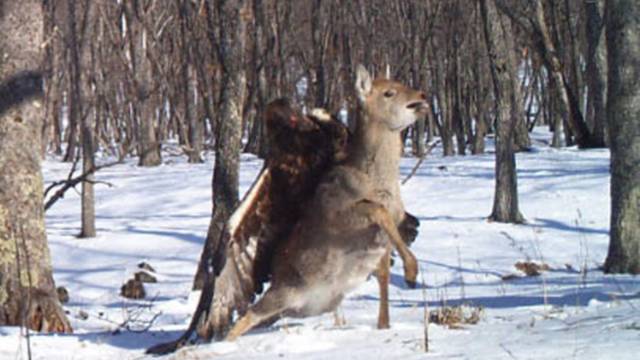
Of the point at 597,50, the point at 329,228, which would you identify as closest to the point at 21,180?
the point at 329,228

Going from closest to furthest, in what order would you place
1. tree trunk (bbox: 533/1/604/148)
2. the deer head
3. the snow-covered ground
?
the snow-covered ground < the deer head < tree trunk (bbox: 533/1/604/148)

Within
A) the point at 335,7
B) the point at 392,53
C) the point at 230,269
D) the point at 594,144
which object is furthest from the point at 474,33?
the point at 230,269

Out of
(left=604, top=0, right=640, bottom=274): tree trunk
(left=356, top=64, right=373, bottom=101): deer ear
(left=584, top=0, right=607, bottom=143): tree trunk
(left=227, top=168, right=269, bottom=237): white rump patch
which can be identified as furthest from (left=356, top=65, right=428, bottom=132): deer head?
(left=584, top=0, right=607, bottom=143): tree trunk

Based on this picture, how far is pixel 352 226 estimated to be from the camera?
254 inches

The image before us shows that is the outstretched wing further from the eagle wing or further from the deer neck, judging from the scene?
the deer neck

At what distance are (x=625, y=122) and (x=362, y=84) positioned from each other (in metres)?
4.18

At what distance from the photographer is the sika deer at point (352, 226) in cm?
645

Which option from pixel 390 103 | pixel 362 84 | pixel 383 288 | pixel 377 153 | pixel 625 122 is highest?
pixel 362 84

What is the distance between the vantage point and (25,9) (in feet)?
28.8

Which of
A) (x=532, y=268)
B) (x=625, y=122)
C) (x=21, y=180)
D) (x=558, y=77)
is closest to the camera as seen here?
(x=21, y=180)

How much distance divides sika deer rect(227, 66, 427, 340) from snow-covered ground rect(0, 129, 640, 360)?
0.19m

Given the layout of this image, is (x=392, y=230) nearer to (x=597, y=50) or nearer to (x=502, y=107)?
(x=502, y=107)

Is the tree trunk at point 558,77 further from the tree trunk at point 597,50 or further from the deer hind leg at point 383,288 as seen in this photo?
the deer hind leg at point 383,288

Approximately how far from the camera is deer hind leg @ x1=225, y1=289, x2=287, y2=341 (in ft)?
22.1
